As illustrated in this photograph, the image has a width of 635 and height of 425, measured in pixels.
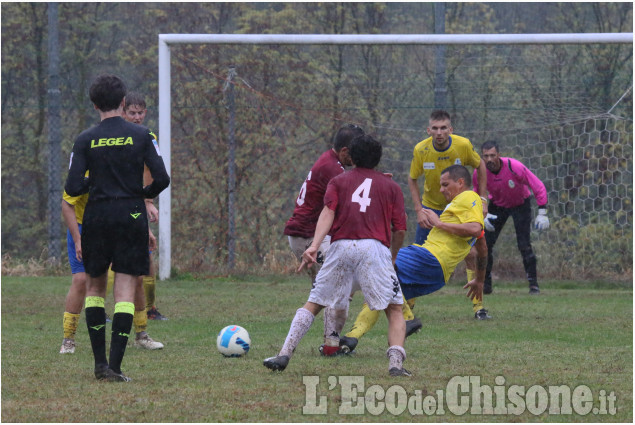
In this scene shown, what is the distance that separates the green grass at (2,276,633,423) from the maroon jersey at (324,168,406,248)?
88 centimetres

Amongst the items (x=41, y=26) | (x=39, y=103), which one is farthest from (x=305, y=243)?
(x=41, y=26)

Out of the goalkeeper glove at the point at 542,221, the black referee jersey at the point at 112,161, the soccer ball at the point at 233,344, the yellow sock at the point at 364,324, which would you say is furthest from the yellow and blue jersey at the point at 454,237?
the goalkeeper glove at the point at 542,221

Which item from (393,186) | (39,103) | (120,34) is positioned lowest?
(393,186)

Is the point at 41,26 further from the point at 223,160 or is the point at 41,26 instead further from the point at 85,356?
the point at 85,356

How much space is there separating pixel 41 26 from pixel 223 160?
8618mm

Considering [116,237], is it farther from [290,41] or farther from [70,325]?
[290,41]

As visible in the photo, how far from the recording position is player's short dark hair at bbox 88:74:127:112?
5.54 metres

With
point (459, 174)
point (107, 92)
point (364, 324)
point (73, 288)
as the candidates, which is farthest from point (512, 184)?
point (107, 92)

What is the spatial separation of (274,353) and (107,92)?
2.34m

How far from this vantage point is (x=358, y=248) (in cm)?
578

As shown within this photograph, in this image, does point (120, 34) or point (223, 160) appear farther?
point (120, 34)

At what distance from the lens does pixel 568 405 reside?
15.8 feet

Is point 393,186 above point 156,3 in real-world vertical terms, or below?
below

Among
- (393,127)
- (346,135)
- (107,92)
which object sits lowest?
(346,135)
